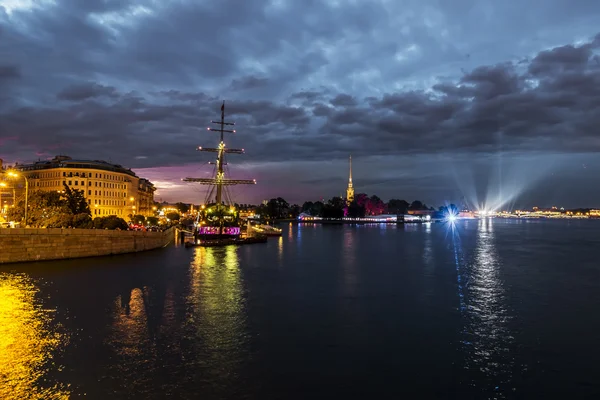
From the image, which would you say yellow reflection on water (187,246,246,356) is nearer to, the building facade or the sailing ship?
the sailing ship

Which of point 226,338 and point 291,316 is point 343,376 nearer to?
point 226,338

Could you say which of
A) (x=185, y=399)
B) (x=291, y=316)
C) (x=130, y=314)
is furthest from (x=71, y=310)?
(x=185, y=399)

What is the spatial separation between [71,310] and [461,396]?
20.0 metres

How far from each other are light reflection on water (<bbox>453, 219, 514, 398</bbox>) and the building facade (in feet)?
326

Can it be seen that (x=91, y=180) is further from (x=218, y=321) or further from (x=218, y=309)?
(x=218, y=321)

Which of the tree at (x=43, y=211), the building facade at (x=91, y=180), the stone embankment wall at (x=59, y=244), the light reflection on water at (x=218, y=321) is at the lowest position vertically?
the light reflection on water at (x=218, y=321)

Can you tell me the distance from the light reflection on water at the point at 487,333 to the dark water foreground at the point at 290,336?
0.28 feet

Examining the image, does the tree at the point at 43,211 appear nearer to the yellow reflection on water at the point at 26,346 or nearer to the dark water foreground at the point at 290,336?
the dark water foreground at the point at 290,336

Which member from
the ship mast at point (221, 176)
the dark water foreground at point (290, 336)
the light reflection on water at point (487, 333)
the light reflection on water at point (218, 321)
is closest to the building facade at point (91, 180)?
the ship mast at point (221, 176)

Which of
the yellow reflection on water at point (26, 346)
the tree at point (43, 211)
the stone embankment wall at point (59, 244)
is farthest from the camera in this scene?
the tree at point (43, 211)

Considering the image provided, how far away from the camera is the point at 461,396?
14234 millimetres

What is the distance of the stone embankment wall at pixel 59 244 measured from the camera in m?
37.3

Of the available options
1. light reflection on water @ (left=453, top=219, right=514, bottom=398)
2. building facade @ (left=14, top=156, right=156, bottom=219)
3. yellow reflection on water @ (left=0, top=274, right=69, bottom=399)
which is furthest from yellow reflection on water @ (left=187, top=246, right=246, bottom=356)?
building facade @ (left=14, top=156, right=156, bottom=219)

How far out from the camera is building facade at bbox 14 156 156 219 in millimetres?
117250
